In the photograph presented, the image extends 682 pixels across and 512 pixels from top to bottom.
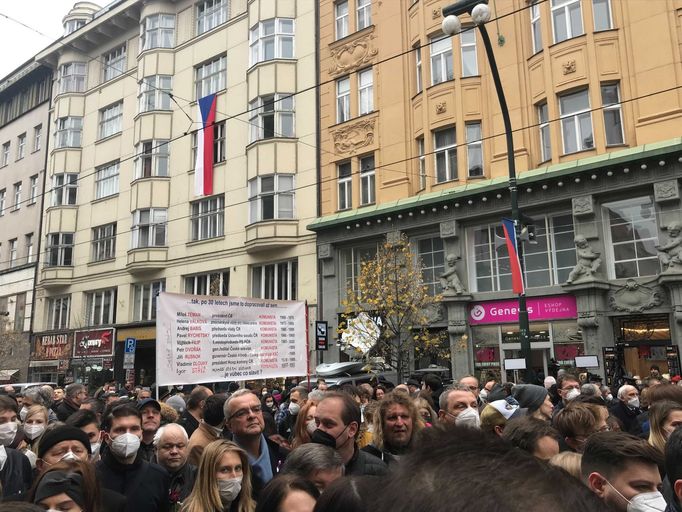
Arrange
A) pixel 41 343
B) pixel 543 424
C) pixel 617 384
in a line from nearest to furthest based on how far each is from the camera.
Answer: pixel 543 424 < pixel 617 384 < pixel 41 343

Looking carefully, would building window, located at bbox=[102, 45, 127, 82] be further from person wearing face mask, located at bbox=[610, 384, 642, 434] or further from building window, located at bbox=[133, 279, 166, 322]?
person wearing face mask, located at bbox=[610, 384, 642, 434]

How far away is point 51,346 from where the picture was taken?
33.4 meters

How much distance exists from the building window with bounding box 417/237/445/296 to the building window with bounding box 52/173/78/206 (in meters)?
23.5

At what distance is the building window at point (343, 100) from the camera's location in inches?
985

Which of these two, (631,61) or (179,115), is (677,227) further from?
(179,115)

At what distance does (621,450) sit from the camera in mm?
2988

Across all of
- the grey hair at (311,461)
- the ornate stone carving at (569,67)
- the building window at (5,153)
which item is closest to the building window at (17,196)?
the building window at (5,153)

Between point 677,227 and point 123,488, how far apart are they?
16.3 meters

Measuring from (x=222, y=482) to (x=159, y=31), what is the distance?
32.2m

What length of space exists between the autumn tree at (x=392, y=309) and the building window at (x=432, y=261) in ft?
2.51

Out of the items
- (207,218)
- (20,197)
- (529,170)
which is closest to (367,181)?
(529,170)

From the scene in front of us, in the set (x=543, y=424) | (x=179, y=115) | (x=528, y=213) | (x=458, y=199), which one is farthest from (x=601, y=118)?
(x=179, y=115)

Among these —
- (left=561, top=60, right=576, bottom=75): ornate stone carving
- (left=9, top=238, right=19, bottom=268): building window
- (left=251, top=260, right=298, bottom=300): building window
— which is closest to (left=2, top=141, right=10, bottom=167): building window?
(left=9, top=238, right=19, bottom=268): building window

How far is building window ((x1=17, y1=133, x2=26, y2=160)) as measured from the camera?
4042cm
